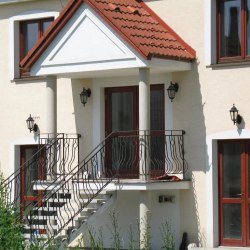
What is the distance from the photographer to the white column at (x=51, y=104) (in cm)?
1836

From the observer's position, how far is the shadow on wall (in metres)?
17.3

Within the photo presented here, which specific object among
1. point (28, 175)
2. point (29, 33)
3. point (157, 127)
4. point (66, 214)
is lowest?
point (66, 214)

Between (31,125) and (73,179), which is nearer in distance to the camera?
(73,179)

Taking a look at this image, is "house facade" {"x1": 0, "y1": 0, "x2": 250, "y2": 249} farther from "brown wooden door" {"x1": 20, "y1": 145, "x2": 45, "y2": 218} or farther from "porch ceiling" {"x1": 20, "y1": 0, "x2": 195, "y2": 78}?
"brown wooden door" {"x1": 20, "y1": 145, "x2": 45, "y2": 218}

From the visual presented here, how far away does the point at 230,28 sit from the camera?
17281 millimetres

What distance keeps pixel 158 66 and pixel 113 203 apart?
3261mm

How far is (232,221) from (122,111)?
3582mm

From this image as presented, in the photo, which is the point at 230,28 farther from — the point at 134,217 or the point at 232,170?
the point at 134,217

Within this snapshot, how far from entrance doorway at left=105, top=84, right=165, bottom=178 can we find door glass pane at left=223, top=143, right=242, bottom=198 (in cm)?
138

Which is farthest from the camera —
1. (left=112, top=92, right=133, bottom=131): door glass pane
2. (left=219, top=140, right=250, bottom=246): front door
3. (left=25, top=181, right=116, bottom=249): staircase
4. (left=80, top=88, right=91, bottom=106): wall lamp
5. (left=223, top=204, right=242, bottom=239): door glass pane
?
(left=80, top=88, right=91, bottom=106): wall lamp

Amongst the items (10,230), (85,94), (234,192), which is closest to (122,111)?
(85,94)

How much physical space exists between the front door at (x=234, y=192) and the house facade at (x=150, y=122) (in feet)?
0.07

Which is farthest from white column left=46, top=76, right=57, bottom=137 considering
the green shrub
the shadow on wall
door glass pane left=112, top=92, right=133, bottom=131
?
the green shrub

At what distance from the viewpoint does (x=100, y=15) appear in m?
17.0
